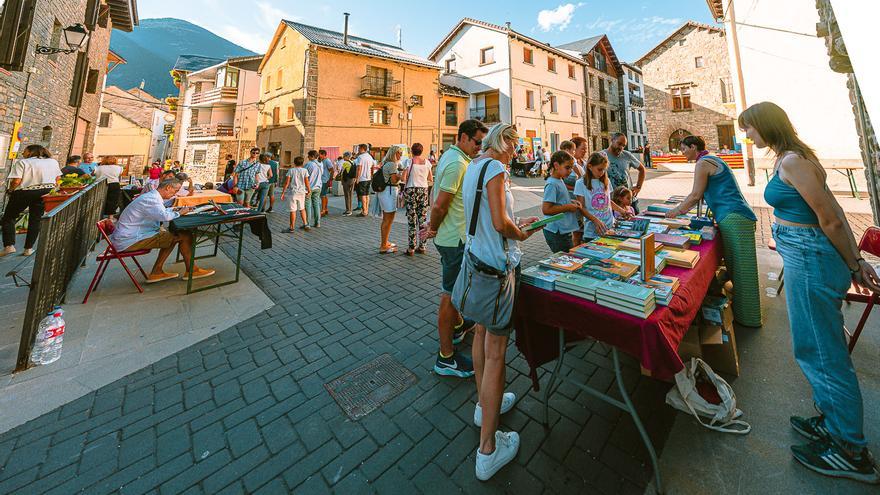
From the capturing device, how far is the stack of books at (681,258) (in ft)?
7.06

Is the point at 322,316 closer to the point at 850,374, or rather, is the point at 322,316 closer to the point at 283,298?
the point at 283,298

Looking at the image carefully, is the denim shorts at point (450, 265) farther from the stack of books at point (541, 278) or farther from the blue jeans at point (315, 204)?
the blue jeans at point (315, 204)

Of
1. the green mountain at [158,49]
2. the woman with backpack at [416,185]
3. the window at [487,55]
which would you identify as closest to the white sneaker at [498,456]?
the woman with backpack at [416,185]

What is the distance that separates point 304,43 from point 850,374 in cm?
2448

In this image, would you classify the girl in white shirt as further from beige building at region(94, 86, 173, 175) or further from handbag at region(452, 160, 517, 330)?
beige building at region(94, 86, 173, 175)

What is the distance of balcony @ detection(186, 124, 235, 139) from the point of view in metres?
26.7

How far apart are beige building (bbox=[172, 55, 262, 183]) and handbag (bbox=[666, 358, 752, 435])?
31.4 meters

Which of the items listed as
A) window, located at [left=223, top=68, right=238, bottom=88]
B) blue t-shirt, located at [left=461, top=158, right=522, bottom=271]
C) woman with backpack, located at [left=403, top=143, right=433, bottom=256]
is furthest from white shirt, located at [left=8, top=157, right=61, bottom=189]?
window, located at [left=223, top=68, right=238, bottom=88]

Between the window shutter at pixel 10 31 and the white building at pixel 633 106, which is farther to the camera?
the white building at pixel 633 106

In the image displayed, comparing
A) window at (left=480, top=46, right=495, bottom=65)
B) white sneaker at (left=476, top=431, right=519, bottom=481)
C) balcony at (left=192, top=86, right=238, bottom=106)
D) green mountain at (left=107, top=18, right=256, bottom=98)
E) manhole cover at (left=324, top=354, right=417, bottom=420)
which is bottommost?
manhole cover at (left=324, top=354, right=417, bottom=420)

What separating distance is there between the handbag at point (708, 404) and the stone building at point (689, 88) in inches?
1067

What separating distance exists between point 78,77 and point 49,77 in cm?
315

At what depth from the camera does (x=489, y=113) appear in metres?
24.5

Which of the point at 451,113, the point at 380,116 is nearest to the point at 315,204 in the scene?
the point at 380,116
